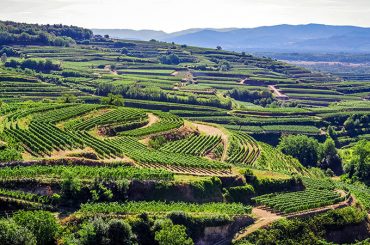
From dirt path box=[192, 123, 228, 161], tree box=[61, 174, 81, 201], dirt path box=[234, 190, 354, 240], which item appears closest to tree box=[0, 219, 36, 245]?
tree box=[61, 174, 81, 201]

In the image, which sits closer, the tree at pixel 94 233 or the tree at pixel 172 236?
the tree at pixel 94 233

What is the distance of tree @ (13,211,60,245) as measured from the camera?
56688mm

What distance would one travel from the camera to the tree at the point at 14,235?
2077 inches

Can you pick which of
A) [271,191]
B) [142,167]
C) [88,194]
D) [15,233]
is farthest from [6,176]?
[271,191]

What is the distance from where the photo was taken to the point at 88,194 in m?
70.1

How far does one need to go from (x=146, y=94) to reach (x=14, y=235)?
420 ft

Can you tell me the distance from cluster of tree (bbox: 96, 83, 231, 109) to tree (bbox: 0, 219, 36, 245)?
12530cm

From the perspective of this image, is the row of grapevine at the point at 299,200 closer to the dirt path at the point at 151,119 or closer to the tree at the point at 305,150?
the dirt path at the point at 151,119

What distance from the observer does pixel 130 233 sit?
205 ft

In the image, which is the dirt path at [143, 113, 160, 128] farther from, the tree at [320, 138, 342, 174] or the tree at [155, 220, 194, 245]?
the tree at [320, 138, 342, 174]

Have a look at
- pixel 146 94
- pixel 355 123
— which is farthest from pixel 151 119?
pixel 355 123

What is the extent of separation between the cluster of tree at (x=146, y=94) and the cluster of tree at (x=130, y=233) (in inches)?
4519

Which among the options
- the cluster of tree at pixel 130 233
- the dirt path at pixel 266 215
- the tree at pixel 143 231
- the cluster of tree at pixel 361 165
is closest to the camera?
the cluster of tree at pixel 130 233

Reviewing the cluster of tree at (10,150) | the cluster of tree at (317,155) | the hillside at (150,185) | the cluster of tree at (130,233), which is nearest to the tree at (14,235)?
the hillside at (150,185)
